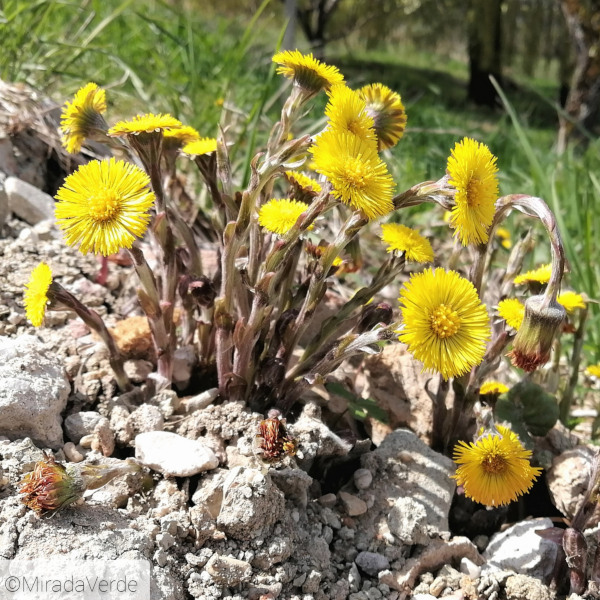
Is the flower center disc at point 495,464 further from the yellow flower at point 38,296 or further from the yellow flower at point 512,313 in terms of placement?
the yellow flower at point 38,296

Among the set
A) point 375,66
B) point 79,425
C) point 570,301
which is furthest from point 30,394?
point 375,66

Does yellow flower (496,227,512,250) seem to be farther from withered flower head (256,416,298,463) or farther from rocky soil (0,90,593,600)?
withered flower head (256,416,298,463)

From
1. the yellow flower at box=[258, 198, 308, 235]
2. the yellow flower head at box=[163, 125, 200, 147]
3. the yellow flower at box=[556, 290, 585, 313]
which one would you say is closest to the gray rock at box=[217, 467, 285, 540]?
the yellow flower at box=[258, 198, 308, 235]

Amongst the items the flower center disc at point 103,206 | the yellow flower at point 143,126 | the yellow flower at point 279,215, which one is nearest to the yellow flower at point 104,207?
the flower center disc at point 103,206

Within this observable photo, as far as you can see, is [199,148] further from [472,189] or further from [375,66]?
[375,66]

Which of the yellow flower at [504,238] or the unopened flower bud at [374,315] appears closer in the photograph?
the unopened flower bud at [374,315]

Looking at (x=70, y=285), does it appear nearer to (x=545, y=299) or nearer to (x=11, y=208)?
(x=11, y=208)
